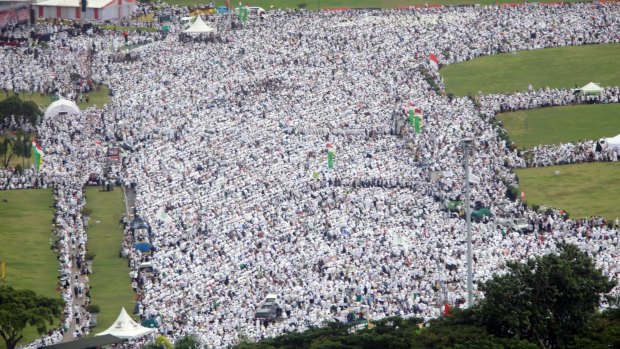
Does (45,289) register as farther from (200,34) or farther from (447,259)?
(200,34)

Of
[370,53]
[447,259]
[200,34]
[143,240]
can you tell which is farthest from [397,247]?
[200,34]

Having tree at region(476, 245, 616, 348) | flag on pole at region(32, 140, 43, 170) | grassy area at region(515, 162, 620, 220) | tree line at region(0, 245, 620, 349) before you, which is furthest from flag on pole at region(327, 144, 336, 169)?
tree at region(476, 245, 616, 348)

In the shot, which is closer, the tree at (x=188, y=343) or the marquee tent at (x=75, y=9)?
the tree at (x=188, y=343)

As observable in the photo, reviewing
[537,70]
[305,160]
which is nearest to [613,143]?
[305,160]

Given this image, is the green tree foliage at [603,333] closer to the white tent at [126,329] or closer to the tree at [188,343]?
the tree at [188,343]

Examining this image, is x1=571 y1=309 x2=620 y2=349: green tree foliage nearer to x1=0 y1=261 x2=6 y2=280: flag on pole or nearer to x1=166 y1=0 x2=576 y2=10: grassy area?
x1=0 y1=261 x2=6 y2=280: flag on pole

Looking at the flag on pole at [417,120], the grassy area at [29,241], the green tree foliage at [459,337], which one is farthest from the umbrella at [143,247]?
the green tree foliage at [459,337]
